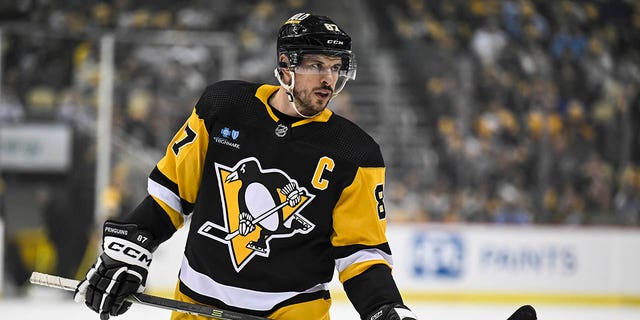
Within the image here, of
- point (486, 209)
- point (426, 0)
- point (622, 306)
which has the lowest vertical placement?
point (622, 306)

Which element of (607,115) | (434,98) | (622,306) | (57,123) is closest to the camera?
(57,123)

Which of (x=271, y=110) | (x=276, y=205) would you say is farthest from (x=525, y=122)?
(x=276, y=205)

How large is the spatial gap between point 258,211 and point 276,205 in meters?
0.05

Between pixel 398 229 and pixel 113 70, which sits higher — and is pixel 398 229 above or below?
below

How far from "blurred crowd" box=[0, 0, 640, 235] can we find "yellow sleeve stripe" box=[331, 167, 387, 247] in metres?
5.46

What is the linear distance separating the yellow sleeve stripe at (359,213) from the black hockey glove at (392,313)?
19 centimetres

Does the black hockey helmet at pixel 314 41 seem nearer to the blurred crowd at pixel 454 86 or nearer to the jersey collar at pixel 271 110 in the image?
the jersey collar at pixel 271 110

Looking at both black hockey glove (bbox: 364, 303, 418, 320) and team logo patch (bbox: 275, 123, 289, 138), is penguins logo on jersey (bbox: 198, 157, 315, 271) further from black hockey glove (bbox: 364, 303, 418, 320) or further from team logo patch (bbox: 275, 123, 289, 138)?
black hockey glove (bbox: 364, 303, 418, 320)

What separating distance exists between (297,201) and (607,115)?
7.06 metres

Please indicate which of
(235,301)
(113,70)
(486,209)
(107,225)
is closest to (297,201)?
(235,301)

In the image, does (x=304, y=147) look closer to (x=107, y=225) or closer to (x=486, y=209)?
(x=107, y=225)

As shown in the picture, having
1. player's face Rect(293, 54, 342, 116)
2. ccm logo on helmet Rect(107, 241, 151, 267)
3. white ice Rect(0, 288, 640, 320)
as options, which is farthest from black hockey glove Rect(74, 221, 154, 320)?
white ice Rect(0, 288, 640, 320)

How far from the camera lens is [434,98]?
9.86 m

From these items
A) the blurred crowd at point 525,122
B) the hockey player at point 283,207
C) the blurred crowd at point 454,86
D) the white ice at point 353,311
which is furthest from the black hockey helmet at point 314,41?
the blurred crowd at point 525,122
